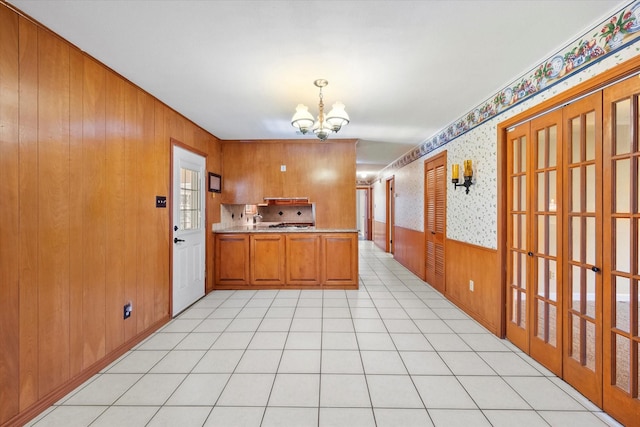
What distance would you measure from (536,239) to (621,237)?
608mm

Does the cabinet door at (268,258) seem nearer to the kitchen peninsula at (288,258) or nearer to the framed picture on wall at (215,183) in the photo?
the kitchen peninsula at (288,258)

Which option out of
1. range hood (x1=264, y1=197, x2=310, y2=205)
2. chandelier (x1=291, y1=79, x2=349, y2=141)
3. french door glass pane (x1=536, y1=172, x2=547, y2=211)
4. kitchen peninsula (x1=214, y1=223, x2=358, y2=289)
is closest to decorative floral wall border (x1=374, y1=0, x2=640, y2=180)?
french door glass pane (x1=536, y1=172, x2=547, y2=211)

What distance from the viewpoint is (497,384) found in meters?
1.95

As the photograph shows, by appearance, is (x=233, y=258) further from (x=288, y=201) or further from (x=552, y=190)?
(x=552, y=190)

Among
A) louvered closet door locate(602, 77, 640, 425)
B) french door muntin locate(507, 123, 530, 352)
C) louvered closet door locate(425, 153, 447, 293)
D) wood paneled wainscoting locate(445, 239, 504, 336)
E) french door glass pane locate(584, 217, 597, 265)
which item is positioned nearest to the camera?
louvered closet door locate(602, 77, 640, 425)

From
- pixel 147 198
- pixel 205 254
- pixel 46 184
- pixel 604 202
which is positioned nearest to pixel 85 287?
pixel 46 184

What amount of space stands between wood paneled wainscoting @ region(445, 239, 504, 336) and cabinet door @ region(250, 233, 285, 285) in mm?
2495

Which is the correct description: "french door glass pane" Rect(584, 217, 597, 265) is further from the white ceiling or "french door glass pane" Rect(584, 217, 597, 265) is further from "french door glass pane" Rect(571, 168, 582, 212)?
the white ceiling

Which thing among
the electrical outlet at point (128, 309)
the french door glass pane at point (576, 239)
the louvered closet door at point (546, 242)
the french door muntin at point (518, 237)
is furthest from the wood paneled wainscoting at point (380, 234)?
the electrical outlet at point (128, 309)

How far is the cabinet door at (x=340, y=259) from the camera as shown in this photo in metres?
4.24

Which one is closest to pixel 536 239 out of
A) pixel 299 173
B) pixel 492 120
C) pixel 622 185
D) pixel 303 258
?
pixel 622 185

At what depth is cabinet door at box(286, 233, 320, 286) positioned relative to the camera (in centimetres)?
425

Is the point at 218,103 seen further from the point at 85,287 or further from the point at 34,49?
the point at 85,287

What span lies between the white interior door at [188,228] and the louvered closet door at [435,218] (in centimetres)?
357
